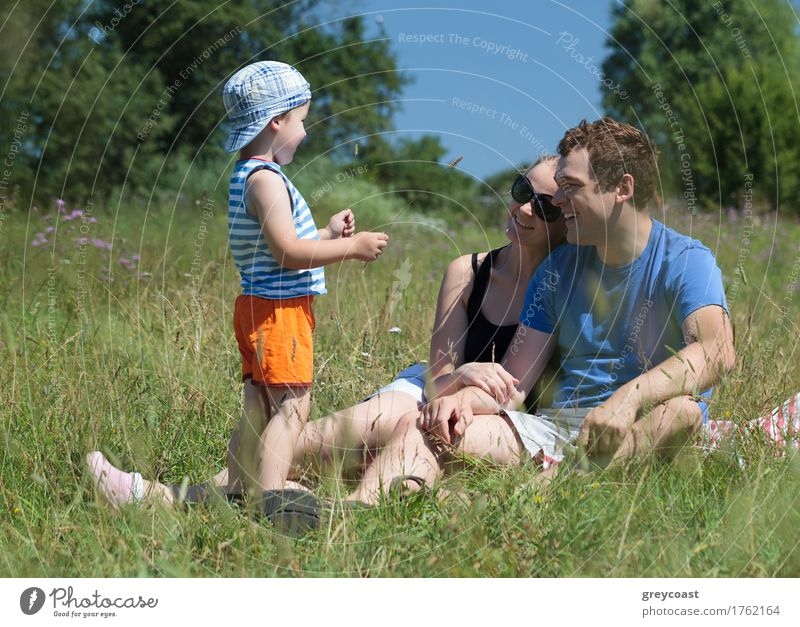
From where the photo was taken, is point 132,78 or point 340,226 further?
point 132,78

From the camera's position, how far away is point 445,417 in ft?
10.1

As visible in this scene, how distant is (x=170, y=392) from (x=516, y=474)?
141 centimetres

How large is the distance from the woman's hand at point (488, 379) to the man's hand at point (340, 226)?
0.61 m

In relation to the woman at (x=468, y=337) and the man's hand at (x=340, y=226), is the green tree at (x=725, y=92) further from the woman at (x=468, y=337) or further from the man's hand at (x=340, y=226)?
the man's hand at (x=340, y=226)

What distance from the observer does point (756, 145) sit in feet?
44.4

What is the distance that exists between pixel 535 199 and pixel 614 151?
0.33 meters

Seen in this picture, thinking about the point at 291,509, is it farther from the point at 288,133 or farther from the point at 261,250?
the point at 288,133

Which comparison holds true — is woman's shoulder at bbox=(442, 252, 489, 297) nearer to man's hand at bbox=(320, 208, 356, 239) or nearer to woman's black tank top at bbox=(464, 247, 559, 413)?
woman's black tank top at bbox=(464, 247, 559, 413)

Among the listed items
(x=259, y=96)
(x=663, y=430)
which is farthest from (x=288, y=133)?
(x=663, y=430)

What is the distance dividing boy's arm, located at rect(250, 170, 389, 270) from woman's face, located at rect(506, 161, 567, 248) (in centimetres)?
65

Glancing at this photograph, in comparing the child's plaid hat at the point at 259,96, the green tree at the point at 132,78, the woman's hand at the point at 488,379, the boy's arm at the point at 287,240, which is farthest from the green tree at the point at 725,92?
the boy's arm at the point at 287,240

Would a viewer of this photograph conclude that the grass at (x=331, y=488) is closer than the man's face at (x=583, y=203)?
Yes

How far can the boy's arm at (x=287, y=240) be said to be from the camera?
296cm
